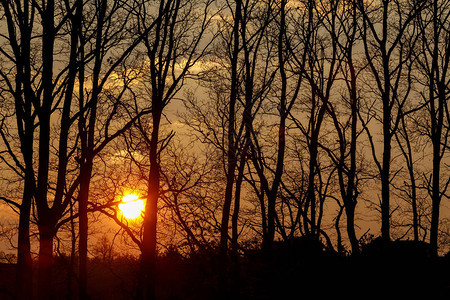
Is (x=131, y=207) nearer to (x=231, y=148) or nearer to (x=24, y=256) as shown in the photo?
(x=231, y=148)

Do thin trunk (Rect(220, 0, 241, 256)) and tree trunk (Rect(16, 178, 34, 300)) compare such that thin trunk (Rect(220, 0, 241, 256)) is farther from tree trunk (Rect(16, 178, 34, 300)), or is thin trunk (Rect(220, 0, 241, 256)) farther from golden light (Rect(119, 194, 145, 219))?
tree trunk (Rect(16, 178, 34, 300))

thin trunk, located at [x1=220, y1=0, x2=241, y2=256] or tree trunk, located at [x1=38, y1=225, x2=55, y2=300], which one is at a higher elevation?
thin trunk, located at [x1=220, y1=0, x2=241, y2=256]

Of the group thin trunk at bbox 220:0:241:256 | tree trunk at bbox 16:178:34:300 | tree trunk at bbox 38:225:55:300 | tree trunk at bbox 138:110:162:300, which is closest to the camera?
tree trunk at bbox 38:225:55:300

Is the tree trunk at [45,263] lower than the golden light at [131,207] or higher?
lower

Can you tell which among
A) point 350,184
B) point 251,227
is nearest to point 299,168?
point 251,227

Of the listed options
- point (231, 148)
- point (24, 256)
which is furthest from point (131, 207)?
point (24, 256)

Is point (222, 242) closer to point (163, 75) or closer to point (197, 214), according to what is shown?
point (197, 214)

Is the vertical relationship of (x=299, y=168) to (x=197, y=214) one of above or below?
above

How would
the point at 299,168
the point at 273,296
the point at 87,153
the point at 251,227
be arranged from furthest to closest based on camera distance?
the point at 299,168, the point at 251,227, the point at 87,153, the point at 273,296

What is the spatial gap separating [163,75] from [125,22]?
201 cm

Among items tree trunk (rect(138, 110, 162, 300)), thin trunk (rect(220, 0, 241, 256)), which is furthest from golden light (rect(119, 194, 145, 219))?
thin trunk (rect(220, 0, 241, 256))

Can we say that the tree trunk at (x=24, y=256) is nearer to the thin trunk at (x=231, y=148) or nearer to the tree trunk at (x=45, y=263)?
the tree trunk at (x=45, y=263)

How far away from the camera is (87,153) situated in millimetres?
15484

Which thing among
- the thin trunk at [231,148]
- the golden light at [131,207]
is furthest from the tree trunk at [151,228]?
the thin trunk at [231,148]
